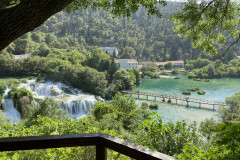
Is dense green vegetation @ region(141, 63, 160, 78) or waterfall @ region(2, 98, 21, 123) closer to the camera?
waterfall @ region(2, 98, 21, 123)

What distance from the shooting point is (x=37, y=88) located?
19.6 metres

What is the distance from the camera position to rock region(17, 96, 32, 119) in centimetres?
1513

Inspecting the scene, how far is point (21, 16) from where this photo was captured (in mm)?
1133

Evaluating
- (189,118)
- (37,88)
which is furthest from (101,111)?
(37,88)

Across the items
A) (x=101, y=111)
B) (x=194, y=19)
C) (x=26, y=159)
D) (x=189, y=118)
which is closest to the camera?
(x=26, y=159)

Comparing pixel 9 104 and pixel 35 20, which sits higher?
pixel 35 20

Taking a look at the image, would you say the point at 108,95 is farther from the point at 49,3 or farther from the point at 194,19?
the point at 49,3

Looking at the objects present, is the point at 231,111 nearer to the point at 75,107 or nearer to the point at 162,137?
the point at 75,107

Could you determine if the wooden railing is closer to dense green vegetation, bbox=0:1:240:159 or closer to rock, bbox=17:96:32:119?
dense green vegetation, bbox=0:1:240:159

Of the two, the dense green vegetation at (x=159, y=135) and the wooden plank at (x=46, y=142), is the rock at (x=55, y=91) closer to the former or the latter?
the dense green vegetation at (x=159, y=135)

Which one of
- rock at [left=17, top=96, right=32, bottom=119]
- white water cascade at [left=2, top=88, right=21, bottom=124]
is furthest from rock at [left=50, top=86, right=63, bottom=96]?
white water cascade at [left=2, top=88, right=21, bottom=124]

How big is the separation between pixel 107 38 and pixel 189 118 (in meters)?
55.3

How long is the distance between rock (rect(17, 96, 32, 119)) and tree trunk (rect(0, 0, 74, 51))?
50.8ft

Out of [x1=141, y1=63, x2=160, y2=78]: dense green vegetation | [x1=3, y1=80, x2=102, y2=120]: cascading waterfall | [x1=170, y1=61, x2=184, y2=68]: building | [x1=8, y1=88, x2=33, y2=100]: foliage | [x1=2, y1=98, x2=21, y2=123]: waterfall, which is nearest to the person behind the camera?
[x1=2, y1=98, x2=21, y2=123]: waterfall
